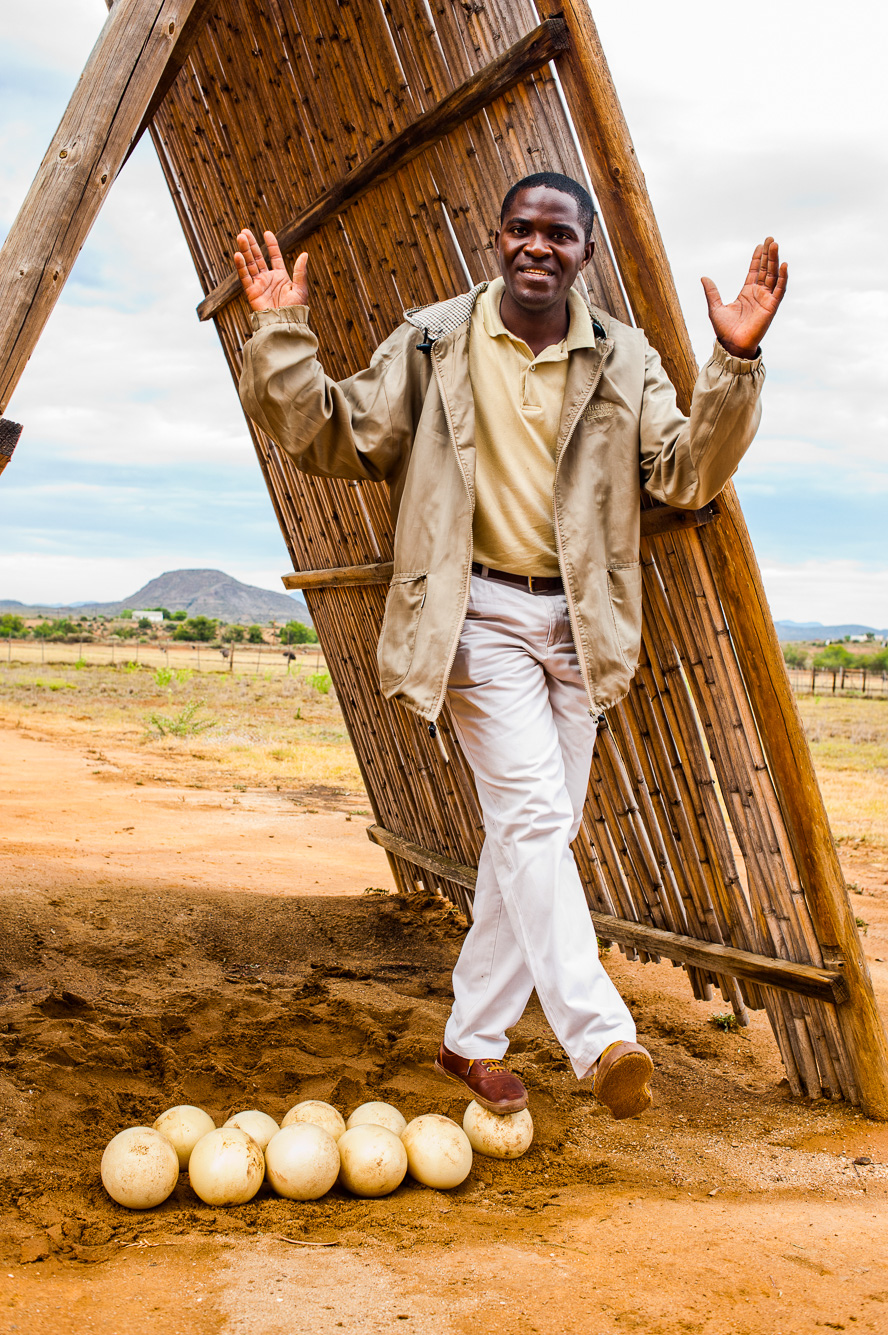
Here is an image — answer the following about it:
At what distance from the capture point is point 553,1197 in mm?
2494

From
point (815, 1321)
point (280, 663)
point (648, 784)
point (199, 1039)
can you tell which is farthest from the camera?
point (280, 663)

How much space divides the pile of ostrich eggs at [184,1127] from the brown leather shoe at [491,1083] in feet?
2.27

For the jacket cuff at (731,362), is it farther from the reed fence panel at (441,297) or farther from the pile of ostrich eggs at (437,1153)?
the pile of ostrich eggs at (437,1153)

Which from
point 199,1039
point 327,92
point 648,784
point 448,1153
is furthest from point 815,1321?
point 327,92

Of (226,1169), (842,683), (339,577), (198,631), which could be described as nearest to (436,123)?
(339,577)

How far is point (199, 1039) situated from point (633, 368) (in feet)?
8.23

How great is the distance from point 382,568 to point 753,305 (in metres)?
2.11

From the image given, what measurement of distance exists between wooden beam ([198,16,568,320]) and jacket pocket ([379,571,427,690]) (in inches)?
62.3

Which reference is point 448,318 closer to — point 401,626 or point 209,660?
point 401,626

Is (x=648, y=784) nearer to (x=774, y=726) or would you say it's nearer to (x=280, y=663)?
(x=774, y=726)

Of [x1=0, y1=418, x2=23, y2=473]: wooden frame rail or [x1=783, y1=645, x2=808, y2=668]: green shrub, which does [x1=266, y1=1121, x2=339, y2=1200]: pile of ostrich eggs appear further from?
[x1=783, y1=645, x2=808, y2=668]: green shrub

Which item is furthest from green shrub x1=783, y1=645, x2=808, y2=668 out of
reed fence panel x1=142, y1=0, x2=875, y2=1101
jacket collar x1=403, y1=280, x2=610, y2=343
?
jacket collar x1=403, y1=280, x2=610, y2=343

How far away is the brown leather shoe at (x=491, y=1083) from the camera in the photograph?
108 inches

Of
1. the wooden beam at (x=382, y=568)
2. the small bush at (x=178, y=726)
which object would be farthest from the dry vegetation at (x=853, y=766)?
the small bush at (x=178, y=726)
